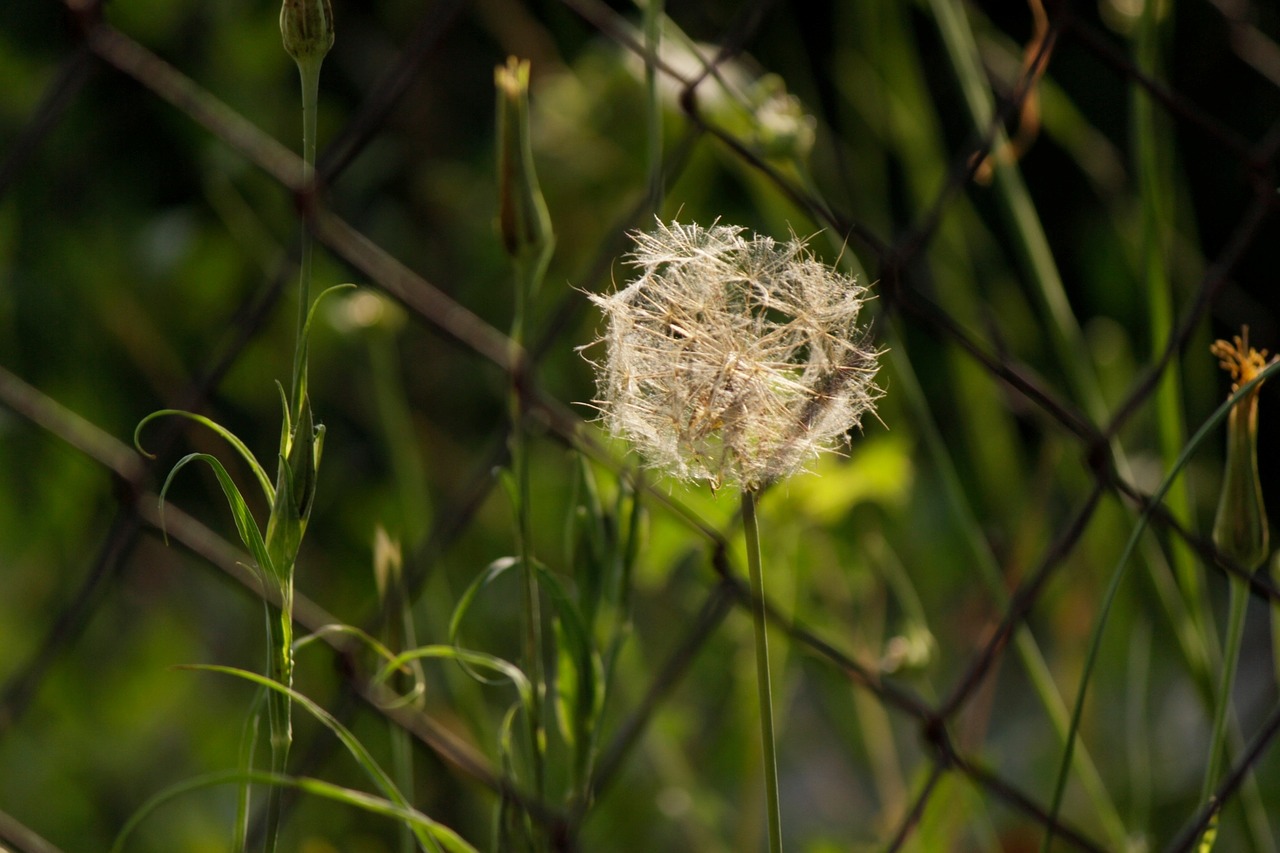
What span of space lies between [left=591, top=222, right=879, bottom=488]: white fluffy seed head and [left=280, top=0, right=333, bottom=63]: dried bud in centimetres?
8

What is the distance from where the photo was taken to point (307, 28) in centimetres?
25

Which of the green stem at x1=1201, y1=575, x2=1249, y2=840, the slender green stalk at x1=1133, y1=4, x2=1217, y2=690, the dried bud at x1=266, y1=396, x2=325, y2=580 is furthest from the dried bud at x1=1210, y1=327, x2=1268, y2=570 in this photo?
the dried bud at x1=266, y1=396, x2=325, y2=580

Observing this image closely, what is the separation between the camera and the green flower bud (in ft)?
1.01

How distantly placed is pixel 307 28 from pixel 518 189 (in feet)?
0.26

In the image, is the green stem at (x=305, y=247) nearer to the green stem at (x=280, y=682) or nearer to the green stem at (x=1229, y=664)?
the green stem at (x=280, y=682)

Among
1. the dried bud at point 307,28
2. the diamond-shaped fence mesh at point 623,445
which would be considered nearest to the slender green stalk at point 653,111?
the diamond-shaped fence mesh at point 623,445

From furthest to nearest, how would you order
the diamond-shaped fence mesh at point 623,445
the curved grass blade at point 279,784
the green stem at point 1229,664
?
the diamond-shaped fence mesh at point 623,445 < the green stem at point 1229,664 < the curved grass blade at point 279,784

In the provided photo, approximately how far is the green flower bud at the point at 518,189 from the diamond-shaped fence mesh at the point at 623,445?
0.05 meters

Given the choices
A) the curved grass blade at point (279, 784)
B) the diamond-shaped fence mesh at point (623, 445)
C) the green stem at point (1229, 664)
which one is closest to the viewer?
the curved grass blade at point (279, 784)

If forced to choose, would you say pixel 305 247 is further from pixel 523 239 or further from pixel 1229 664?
pixel 1229 664

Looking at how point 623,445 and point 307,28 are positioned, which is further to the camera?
point 623,445

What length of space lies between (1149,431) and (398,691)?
0.67m

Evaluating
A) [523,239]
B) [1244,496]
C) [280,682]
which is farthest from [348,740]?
[1244,496]

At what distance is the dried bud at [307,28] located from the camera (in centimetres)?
25
